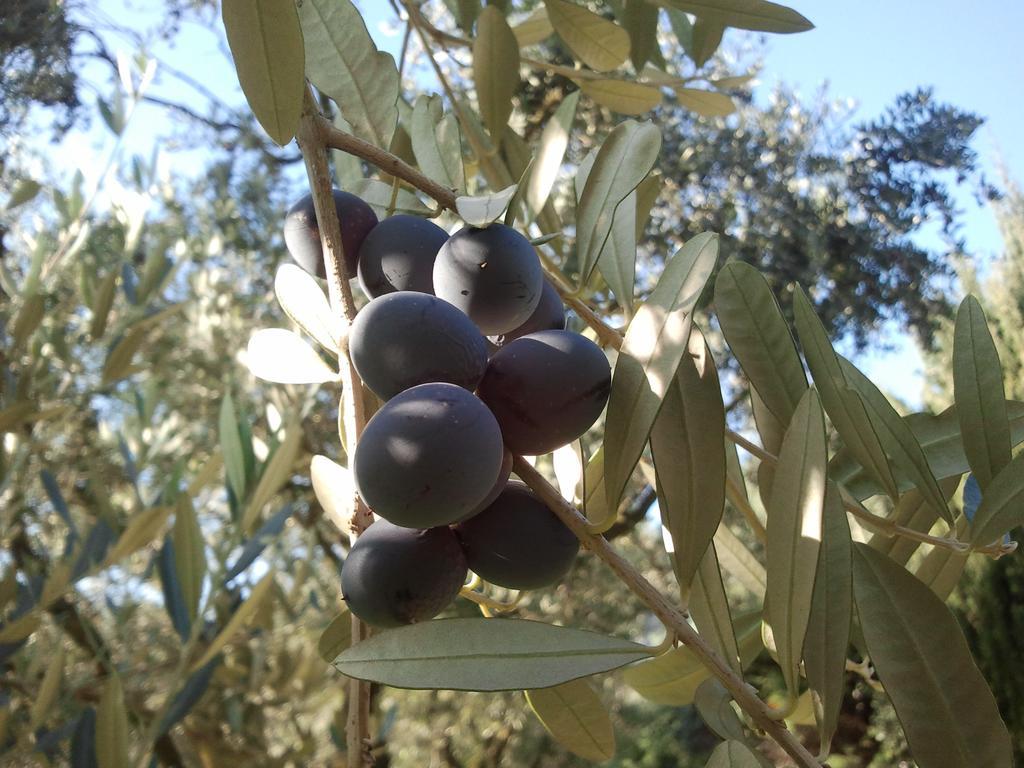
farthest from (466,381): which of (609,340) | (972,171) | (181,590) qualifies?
(972,171)

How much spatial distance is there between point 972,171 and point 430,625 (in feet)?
12.2

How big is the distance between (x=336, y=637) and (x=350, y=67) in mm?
478

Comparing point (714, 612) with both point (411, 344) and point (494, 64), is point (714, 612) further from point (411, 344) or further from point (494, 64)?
point (494, 64)

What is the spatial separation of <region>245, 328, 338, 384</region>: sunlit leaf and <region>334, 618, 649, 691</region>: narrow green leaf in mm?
297

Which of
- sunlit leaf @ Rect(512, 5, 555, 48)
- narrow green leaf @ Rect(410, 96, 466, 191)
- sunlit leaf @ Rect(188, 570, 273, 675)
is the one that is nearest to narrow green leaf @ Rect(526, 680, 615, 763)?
narrow green leaf @ Rect(410, 96, 466, 191)

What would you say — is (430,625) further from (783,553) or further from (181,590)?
(181,590)

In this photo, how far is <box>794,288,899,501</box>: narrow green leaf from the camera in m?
0.58

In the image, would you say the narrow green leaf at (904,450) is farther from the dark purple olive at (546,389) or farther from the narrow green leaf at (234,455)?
the narrow green leaf at (234,455)

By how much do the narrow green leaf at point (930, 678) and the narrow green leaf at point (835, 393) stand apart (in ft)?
0.33

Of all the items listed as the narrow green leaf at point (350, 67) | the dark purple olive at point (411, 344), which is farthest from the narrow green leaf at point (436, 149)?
the dark purple olive at point (411, 344)

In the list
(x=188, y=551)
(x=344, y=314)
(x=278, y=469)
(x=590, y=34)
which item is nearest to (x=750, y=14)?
(x=590, y=34)

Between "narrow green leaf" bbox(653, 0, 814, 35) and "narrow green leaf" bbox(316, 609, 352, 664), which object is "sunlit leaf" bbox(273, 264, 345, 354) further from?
"narrow green leaf" bbox(653, 0, 814, 35)

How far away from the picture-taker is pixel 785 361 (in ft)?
1.96

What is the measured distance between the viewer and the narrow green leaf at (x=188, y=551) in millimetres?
1209
